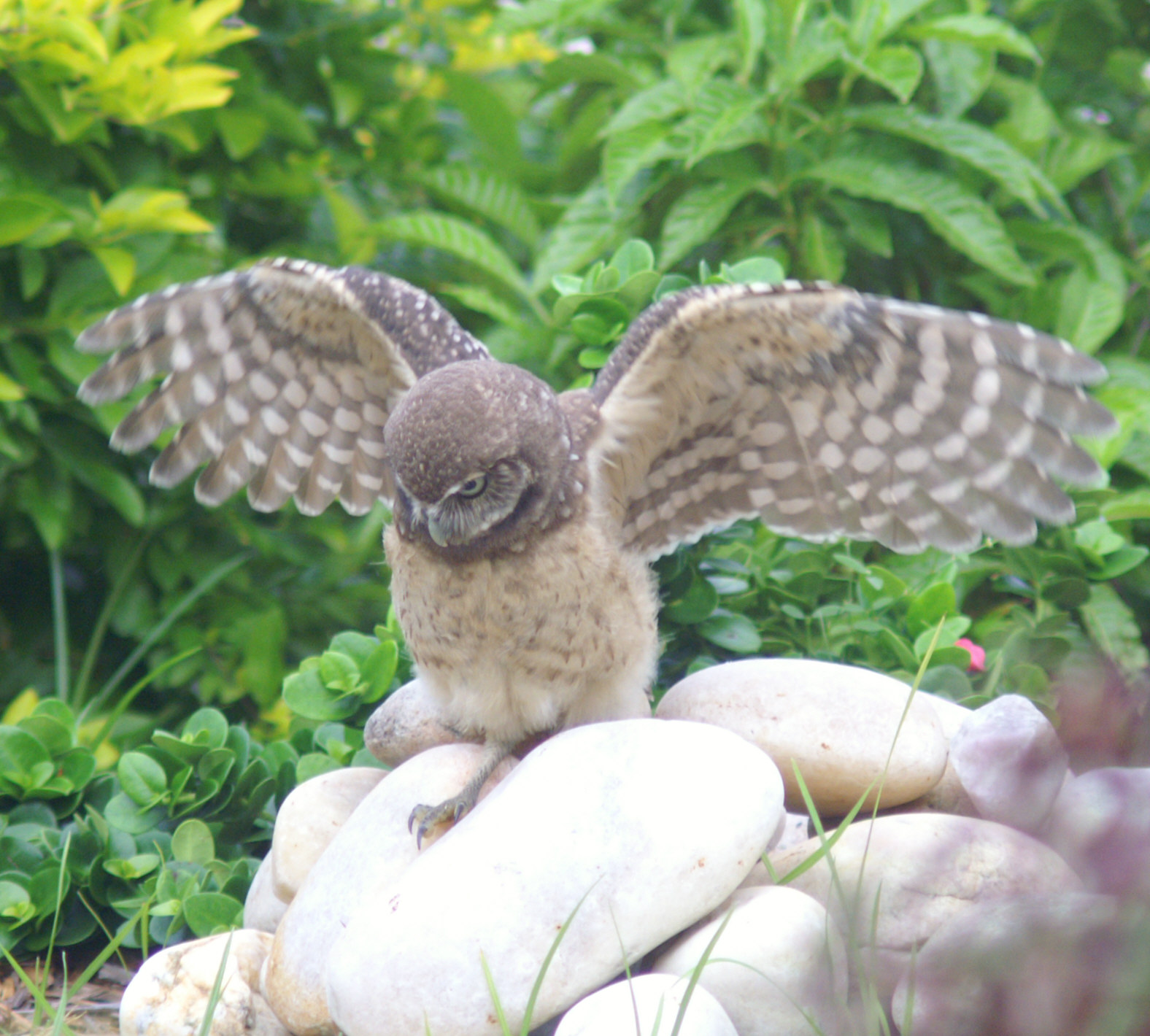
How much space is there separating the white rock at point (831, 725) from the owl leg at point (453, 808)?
467mm

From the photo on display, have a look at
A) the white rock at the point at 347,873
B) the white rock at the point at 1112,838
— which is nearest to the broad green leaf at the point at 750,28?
the white rock at the point at 347,873

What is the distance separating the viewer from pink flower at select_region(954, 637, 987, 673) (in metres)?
3.17

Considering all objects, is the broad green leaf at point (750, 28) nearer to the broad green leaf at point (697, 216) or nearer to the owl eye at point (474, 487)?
the broad green leaf at point (697, 216)

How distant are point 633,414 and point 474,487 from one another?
489 mm

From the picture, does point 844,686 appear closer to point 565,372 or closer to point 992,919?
point 992,919

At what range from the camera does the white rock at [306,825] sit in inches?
102

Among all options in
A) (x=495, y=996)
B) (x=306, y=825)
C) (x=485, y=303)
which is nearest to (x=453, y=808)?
(x=306, y=825)

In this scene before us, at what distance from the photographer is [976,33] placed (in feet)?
12.3

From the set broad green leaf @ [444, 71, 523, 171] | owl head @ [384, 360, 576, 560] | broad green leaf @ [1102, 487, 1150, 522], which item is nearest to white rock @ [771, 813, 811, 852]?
owl head @ [384, 360, 576, 560]

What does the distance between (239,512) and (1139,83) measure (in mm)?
3817

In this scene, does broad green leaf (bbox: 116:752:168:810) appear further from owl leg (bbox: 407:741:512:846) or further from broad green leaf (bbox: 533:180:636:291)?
broad green leaf (bbox: 533:180:636:291)

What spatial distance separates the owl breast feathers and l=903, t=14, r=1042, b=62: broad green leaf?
1.78 meters

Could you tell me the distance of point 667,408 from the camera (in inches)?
107

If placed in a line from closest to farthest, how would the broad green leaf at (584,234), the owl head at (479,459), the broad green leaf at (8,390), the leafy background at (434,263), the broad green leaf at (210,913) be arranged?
the owl head at (479,459) < the broad green leaf at (210,913) < the leafy background at (434,263) < the broad green leaf at (8,390) < the broad green leaf at (584,234)
